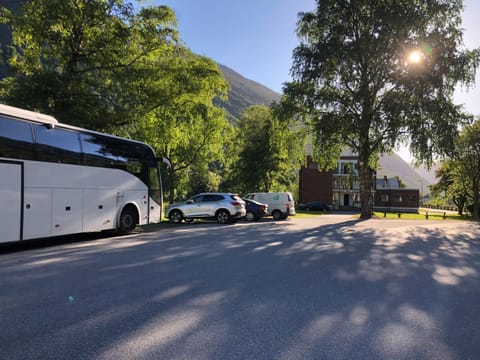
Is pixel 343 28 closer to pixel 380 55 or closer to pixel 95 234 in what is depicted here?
pixel 380 55

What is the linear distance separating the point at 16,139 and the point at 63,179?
6.09 ft

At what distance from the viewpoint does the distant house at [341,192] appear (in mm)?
63438

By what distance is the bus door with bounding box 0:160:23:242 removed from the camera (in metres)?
8.52

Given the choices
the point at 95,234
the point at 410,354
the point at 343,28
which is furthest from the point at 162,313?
the point at 343,28

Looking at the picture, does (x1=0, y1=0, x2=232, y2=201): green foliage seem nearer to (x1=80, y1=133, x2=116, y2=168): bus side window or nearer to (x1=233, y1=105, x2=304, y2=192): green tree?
(x1=80, y1=133, x2=116, y2=168): bus side window

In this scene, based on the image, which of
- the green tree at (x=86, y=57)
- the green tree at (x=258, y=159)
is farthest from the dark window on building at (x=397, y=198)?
the green tree at (x=86, y=57)

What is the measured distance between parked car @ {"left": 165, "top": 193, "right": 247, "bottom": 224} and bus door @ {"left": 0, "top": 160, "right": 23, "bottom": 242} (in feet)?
37.1

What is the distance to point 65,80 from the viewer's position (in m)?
15.8

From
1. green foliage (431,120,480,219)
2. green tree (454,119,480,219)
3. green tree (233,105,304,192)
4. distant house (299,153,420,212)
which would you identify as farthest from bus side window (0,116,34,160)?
distant house (299,153,420,212)

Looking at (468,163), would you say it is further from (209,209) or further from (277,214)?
(209,209)

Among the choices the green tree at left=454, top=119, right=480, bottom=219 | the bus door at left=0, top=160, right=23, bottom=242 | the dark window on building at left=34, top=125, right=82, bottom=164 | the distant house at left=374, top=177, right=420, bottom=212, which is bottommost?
the distant house at left=374, top=177, right=420, bottom=212

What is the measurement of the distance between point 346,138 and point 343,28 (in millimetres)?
8067

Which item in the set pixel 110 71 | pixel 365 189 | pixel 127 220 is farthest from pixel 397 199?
pixel 127 220

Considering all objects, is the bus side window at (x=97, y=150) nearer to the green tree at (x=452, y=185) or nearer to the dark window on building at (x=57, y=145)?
the dark window on building at (x=57, y=145)
